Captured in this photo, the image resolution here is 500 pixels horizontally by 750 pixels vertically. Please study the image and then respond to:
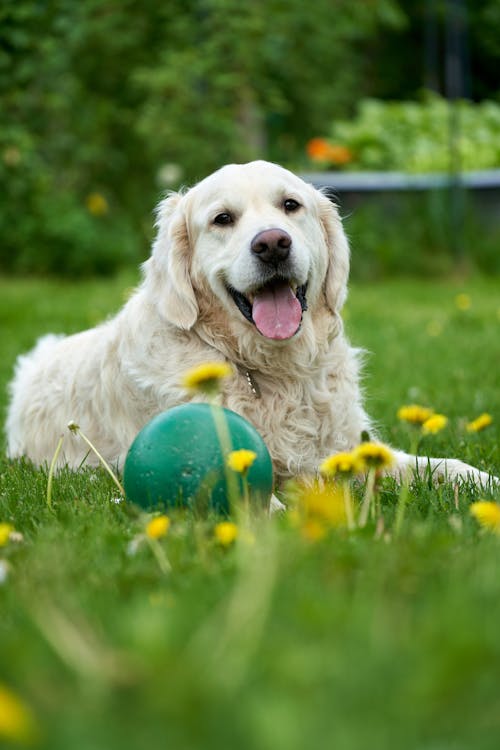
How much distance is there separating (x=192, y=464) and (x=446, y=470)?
3.37 ft

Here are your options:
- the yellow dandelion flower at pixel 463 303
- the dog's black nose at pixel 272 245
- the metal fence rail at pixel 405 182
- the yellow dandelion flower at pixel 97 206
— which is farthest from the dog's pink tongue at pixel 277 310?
the yellow dandelion flower at pixel 97 206

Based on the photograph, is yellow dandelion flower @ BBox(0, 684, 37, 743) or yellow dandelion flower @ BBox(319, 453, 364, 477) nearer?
yellow dandelion flower @ BBox(0, 684, 37, 743)

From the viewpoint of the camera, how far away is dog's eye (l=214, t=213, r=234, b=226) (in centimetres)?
379

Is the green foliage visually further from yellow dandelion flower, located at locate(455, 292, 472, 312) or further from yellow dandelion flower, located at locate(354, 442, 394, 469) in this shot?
yellow dandelion flower, located at locate(354, 442, 394, 469)

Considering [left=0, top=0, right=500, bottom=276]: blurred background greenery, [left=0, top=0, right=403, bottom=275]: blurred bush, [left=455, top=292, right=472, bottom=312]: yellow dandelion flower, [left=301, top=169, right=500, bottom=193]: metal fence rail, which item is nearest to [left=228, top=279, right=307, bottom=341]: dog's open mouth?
[left=455, top=292, right=472, bottom=312]: yellow dandelion flower

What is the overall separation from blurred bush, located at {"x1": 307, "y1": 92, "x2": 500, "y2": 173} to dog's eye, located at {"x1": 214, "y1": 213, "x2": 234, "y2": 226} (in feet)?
28.9

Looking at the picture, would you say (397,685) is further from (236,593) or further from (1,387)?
(1,387)

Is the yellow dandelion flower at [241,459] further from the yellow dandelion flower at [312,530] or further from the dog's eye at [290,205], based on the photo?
the dog's eye at [290,205]

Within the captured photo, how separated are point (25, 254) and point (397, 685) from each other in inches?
396

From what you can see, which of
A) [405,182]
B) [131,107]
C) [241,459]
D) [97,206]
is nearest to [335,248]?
[241,459]

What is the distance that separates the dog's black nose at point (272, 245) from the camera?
355cm

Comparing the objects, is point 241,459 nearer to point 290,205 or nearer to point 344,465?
point 344,465

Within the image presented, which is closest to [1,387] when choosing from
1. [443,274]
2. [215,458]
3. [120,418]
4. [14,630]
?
[120,418]

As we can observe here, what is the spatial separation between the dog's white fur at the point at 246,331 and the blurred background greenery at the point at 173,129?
19.0 ft
